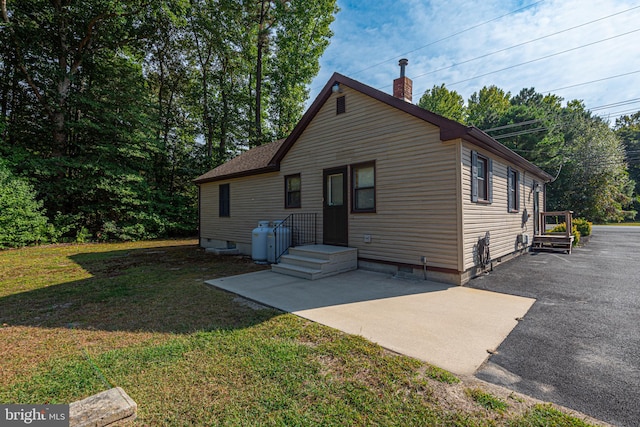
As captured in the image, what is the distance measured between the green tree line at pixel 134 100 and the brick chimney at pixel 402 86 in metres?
13.6

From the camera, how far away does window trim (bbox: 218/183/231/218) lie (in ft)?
38.9

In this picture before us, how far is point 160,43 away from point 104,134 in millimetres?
7874

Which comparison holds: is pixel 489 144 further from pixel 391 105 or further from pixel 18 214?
pixel 18 214

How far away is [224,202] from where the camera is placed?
1216 cm

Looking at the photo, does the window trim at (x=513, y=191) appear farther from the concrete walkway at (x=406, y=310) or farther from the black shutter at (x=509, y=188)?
the concrete walkway at (x=406, y=310)

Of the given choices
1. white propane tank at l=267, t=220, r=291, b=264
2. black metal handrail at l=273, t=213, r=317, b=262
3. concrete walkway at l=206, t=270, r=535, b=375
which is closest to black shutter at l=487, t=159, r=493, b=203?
concrete walkway at l=206, t=270, r=535, b=375

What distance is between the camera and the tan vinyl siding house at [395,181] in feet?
18.9

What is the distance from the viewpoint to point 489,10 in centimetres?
995

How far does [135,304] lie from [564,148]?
33227 millimetres

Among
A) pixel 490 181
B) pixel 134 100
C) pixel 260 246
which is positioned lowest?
pixel 260 246

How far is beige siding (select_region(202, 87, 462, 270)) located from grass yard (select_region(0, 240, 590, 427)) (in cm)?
346

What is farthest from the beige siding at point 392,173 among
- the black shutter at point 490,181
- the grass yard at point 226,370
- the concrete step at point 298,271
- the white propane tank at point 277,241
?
the grass yard at point 226,370

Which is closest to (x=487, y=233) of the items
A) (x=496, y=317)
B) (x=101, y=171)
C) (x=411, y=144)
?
(x=411, y=144)

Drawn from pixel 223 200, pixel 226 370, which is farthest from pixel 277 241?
pixel 226 370
